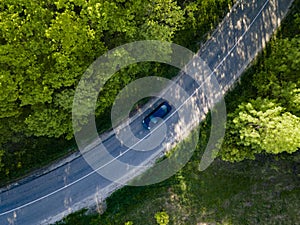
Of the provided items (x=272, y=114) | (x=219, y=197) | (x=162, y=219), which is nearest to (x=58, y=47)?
(x=272, y=114)

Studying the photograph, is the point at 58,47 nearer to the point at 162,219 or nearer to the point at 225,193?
the point at 162,219

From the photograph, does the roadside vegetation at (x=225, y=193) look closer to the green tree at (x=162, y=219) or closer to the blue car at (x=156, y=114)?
the green tree at (x=162, y=219)

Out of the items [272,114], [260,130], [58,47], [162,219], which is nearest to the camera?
[58,47]

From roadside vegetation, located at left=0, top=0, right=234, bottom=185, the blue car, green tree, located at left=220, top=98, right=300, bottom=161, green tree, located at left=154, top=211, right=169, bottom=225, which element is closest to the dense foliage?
green tree, located at left=220, top=98, right=300, bottom=161

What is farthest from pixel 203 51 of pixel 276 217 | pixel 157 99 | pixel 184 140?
pixel 276 217

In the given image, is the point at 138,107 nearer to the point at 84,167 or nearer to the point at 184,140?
the point at 184,140

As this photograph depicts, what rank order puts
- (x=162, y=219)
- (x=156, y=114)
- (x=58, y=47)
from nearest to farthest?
(x=58, y=47)
(x=162, y=219)
(x=156, y=114)

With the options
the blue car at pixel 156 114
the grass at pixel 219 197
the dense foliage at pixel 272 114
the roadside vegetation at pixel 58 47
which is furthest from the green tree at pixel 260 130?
the roadside vegetation at pixel 58 47
